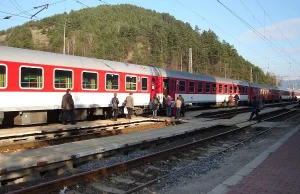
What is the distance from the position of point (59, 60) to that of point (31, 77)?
1.90 m

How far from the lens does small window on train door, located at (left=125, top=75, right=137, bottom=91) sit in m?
21.5

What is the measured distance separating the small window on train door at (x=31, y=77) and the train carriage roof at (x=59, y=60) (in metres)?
0.34

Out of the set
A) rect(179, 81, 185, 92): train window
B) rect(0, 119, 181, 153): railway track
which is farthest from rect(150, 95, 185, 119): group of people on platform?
rect(0, 119, 181, 153): railway track

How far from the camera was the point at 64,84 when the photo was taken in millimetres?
17016

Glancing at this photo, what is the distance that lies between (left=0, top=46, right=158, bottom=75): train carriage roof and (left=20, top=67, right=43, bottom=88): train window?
34 cm

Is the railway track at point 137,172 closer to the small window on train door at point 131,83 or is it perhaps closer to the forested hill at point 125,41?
the small window on train door at point 131,83

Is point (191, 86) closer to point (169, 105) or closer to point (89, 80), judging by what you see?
point (169, 105)

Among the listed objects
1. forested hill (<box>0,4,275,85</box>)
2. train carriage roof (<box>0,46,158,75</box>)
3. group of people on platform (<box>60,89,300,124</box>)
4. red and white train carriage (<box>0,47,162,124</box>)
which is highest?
forested hill (<box>0,4,275,85</box>)

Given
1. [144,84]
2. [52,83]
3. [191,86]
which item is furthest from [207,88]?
[52,83]

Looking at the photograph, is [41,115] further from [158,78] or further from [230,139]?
[158,78]

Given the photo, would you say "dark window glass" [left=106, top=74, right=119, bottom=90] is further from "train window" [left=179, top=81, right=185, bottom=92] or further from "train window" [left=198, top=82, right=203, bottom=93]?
"train window" [left=198, top=82, right=203, bottom=93]

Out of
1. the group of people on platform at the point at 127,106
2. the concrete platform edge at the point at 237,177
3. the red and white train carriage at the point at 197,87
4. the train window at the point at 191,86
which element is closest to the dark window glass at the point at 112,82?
the group of people on platform at the point at 127,106

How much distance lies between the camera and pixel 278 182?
7.41 metres

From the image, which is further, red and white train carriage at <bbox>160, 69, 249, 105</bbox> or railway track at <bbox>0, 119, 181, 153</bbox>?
red and white train carriage at <bbox>160, 69, 249, 105</bbox>
